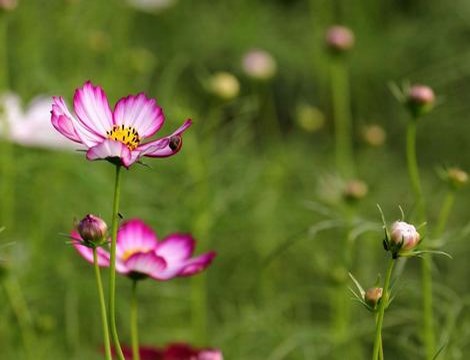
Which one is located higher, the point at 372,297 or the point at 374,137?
the point at 374,137

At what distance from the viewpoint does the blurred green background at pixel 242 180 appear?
4.56 ft

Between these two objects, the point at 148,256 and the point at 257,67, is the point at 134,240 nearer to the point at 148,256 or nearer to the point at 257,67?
the point at 148,256

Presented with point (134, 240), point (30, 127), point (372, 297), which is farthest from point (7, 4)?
point (372, 297)

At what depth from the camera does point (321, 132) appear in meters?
2.61

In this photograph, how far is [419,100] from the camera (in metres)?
0.97

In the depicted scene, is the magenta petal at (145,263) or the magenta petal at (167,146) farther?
the magenta petal at (145,263)

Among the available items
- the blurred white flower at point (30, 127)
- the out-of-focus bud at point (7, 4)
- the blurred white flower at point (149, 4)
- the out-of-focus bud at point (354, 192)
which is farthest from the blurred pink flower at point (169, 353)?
the blurred white flower at point (149, 4)

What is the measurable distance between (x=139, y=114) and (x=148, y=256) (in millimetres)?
108

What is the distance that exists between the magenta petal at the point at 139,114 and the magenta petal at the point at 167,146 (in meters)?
0.04

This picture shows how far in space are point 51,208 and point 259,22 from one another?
123cm

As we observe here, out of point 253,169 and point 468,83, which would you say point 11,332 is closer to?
point 253,169

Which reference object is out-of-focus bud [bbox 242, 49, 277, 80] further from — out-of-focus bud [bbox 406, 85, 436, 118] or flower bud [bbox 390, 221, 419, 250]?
flower bud [bbox 390, 221, 419, 250]

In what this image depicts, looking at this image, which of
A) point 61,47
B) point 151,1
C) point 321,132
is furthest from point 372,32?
point 61,47

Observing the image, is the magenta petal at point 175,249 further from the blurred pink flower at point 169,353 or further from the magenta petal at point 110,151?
the magenta petal at point 110,151
